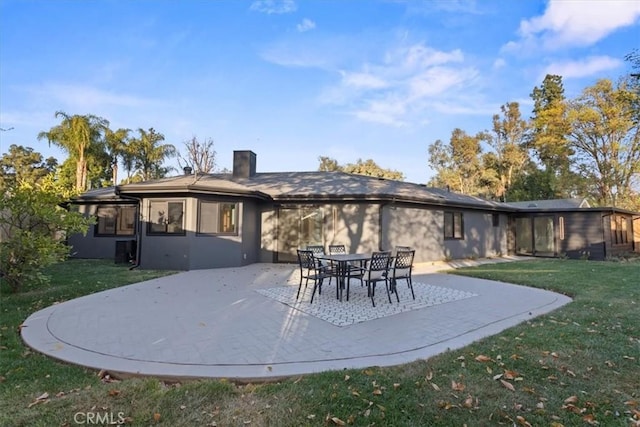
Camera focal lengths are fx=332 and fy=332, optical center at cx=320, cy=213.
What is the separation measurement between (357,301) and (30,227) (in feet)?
21.2

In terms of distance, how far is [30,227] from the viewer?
6434 mm

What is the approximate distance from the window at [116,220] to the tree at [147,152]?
39.8 feet

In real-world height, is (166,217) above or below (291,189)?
below

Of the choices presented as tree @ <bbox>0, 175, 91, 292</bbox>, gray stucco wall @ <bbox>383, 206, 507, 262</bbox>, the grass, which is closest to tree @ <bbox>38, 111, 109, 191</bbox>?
tree @ <bbox>0, 175, 91, 292</bbox>

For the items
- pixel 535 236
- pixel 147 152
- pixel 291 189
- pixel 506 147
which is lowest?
pixel 535 236

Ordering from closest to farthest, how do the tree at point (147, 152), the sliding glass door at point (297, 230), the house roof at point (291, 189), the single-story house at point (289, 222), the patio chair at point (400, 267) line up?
the patio chair at point (400, 267) → the house roof at point (291, 189) → the single-story house at point (289, 222) → the sliding glass door at point (297, 230) → the tree at point (147, 152)

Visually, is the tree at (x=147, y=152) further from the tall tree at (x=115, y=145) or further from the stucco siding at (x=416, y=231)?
the stucco siding at (x=416, y=231)

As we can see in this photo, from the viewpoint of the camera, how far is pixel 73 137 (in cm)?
1962

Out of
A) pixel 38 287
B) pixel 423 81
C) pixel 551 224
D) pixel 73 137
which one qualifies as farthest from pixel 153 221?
pixel 551 224

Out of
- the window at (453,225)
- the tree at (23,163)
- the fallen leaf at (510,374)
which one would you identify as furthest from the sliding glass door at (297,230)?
the tree at (23,163)

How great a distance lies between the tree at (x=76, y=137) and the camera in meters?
19.6

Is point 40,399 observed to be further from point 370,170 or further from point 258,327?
point 370,170

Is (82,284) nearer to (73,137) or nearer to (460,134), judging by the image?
(73,137)

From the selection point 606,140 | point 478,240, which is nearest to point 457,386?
point 478,240
